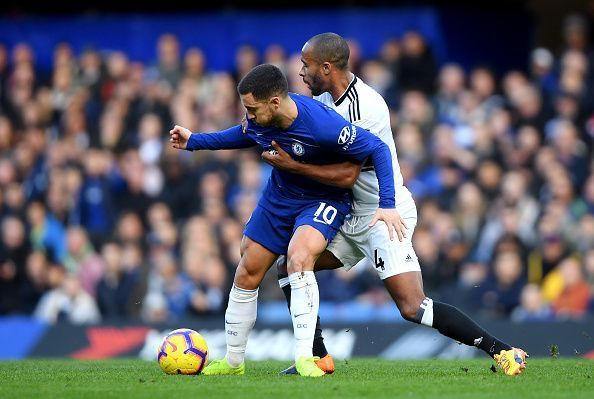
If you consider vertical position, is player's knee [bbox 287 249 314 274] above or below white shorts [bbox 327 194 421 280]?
below

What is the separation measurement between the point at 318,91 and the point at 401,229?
1281 mm

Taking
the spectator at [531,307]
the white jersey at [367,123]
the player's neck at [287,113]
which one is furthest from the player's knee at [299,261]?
the spectator at [531,307]

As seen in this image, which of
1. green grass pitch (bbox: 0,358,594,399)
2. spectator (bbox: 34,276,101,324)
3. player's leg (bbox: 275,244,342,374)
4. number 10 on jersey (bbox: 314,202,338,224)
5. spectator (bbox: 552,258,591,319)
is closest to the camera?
green grass pitch (bbox: 0,358,594,399)

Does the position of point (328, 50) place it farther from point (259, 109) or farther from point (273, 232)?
point (273, 232)

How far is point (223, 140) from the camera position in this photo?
9.09 meters

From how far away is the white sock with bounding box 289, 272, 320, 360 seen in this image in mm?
8469

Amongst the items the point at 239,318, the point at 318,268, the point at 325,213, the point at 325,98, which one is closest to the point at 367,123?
the point at 325,98

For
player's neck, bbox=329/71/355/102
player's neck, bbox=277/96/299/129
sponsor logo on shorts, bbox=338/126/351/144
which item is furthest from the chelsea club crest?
player's neck, bbox=329/71/355/102

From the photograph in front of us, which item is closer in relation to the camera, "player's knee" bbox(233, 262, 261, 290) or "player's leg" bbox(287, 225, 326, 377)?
"player's leg" bbox(287, 225, 326, 377)

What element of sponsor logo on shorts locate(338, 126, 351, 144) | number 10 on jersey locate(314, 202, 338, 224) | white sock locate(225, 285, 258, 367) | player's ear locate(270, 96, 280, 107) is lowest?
white sock locate(225, 285, 258, 367)

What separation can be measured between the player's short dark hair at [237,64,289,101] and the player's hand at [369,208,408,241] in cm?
106

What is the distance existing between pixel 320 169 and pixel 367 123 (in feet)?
1.83

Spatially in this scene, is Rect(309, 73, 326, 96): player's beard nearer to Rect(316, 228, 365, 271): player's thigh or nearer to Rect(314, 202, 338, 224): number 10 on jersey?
Rect(314, 202, 338, 224): number 10 on jersey

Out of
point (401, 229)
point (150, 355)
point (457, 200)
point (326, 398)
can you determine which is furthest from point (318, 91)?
point (457, 200)
